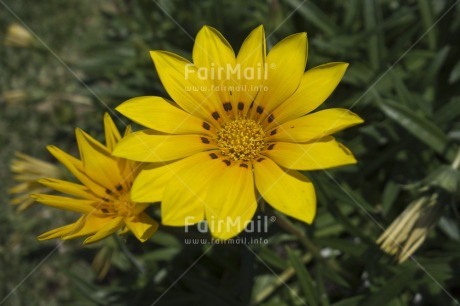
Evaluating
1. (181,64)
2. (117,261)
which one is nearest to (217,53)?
(181,64)

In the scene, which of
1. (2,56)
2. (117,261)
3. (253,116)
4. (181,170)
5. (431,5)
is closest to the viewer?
(181,170)

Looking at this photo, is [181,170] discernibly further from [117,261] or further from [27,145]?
[27,145]

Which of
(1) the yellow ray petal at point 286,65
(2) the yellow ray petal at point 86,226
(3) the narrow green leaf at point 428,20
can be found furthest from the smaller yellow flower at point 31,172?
(3) the narrow green leaf at point 428,20

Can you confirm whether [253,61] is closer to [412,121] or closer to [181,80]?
[181,80]

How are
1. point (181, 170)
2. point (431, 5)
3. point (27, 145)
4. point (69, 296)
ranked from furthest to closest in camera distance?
1. point (27, 145)
2. point (69, 296)
3. point (431, 5)
4. point (181, 170)

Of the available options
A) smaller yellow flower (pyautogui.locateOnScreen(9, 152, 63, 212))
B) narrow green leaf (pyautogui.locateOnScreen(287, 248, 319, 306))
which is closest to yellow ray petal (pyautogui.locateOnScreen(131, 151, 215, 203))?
narrow green leaf (pyautogui.locateOnScreen(287, 248, 319, 306))

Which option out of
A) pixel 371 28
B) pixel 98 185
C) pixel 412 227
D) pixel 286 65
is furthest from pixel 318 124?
pixel 371 28

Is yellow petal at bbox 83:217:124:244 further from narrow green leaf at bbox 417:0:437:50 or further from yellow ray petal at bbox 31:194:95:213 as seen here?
narrow green leaf at bbox 417:0:437:50
